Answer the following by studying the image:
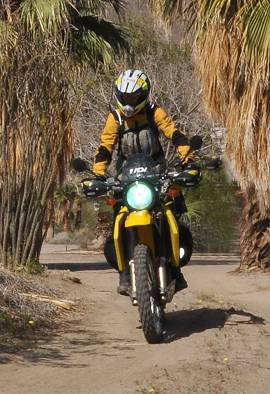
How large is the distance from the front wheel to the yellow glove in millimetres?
909

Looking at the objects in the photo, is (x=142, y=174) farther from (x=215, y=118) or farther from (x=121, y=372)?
(x=215, y=118)

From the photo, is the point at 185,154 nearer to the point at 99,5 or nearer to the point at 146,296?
the point at 146,296

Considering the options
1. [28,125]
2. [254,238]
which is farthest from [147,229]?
[254,238]

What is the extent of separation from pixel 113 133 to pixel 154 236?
108 centimetres

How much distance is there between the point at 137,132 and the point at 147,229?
1.09 meters

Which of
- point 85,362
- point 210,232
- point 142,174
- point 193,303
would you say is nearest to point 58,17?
point 193,303

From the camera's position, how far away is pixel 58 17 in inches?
541

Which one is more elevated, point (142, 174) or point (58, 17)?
point (58, 17)

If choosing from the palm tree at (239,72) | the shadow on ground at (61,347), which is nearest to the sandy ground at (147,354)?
the shadow on ground at (61,347)

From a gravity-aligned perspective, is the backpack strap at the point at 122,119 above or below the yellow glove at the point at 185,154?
above

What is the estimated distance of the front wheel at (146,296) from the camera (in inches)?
280

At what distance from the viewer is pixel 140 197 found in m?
7.24

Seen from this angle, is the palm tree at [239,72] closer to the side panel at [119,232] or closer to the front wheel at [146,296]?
the side panel at [119,232]

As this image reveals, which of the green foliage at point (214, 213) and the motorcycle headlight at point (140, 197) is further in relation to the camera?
the green foliage at point (214, 213)
